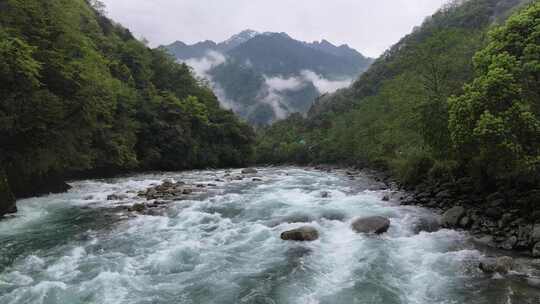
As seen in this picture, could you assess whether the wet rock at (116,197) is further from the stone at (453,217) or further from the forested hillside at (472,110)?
the forested hillside at (472,110)

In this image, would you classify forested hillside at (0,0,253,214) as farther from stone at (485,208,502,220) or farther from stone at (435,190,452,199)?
stone at (435,190,452,199)

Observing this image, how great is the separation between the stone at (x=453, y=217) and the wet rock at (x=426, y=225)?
0.29 meters

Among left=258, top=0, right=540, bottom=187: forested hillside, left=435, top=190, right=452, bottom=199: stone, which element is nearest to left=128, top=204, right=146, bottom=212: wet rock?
left=258, top=0, right=540, bottom=187: forested hillside

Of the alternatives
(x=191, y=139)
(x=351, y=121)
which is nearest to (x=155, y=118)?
(x=191, y=139)

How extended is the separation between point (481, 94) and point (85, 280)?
1314cm

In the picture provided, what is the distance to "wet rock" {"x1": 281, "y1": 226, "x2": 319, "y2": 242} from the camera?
13.1m

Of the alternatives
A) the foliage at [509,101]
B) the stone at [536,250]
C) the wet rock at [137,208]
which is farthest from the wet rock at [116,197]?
the stone at [536,250]

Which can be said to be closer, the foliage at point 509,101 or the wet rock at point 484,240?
the foliage at point 509,101

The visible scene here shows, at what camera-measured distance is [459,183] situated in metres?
18.5

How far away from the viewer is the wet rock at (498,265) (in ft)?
31.7

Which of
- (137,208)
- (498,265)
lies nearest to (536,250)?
(498,265)

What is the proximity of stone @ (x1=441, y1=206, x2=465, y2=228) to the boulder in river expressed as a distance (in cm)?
215

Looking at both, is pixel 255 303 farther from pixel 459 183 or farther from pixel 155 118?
pixel 155 118

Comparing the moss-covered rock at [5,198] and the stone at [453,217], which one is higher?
the moss-covered rock at [5,198]
